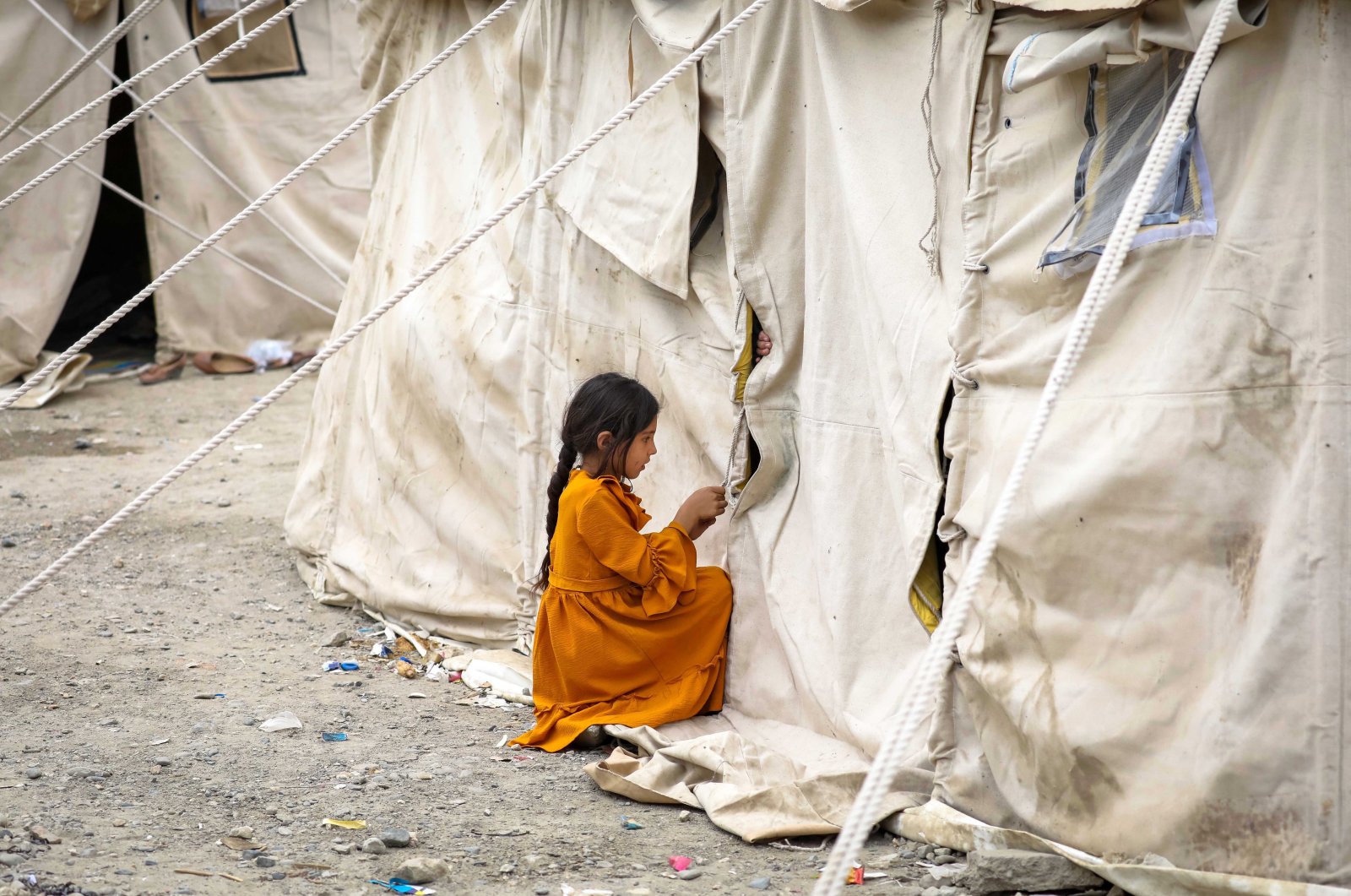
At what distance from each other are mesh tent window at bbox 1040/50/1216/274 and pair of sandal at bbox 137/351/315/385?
6.80 metres

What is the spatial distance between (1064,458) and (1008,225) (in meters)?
0.45

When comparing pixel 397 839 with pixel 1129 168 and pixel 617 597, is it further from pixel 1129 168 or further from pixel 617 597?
pixel 1129 168

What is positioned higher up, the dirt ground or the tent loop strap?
the tent loop strap

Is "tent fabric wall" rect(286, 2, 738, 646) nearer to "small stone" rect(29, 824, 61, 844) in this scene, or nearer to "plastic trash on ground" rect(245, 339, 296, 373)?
"small stone" rect(29, 824, 61, 844)

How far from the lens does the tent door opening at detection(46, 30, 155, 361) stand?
906cm

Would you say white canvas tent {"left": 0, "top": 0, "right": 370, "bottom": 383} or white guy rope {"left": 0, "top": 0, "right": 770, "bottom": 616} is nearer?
white guy rope {"left": 0, "top": 0, "right": 770, "bottom": 616}

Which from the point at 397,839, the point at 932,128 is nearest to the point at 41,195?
the point at 397,839

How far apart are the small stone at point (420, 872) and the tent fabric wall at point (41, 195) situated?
6276 millimetres

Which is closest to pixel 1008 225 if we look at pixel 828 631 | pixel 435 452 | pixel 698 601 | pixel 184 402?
pixel 828 631

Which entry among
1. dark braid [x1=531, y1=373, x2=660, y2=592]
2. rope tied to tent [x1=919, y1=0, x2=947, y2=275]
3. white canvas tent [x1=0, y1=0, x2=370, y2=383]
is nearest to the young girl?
dark braid [x1=531, y1=373, x2=660, y2=592]

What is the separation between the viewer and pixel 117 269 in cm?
973

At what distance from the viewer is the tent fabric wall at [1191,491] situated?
6.76 ft

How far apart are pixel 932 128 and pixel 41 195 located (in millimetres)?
6666

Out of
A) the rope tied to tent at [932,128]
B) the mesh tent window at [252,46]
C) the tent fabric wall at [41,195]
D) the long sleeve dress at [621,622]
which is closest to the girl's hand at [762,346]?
the long sleeve dress at [621,622]
